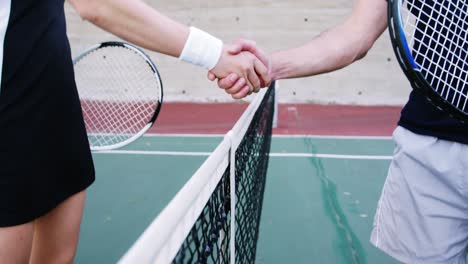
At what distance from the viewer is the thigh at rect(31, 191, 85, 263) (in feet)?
3.27

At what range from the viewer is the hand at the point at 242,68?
139 cm

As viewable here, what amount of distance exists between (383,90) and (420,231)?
18.5ft

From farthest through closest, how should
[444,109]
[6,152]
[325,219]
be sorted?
1. [325,219]
2. [444,109]
3. [6,152]

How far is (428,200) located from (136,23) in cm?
89

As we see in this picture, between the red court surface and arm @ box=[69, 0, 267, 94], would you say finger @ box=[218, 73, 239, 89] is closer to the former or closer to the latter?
arm @ box=[69, 0, 267, 94]

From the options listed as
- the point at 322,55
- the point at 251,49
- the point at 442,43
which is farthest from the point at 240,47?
the point at 442,43

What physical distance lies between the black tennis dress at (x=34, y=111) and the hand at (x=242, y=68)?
520 millimetres

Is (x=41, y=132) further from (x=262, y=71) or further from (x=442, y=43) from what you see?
(x=442, y=43)

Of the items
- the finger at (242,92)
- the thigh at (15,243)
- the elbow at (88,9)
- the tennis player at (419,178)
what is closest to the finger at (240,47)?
the finger at (242,92)

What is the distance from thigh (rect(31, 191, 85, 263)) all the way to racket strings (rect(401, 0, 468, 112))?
86 cm

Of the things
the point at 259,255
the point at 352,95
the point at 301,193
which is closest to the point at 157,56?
the point at 352,95

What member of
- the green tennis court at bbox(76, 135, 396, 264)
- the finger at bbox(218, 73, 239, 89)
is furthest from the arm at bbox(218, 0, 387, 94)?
the green tennis court at bbox(76, 135, 396, 264)

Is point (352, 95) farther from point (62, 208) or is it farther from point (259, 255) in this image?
point (62, 208)

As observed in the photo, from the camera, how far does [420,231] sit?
1113mm
